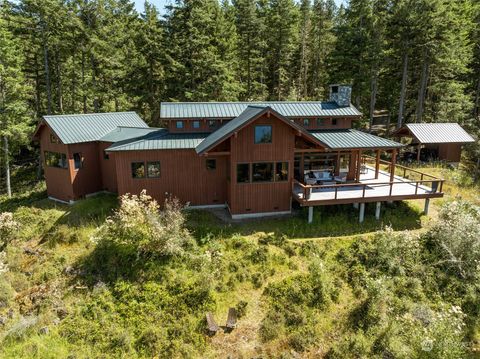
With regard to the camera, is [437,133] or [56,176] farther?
[437,133]

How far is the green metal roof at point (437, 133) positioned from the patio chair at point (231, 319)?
20.8 m

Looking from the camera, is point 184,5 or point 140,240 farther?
point 184,5

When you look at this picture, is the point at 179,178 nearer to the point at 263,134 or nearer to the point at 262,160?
the point at 262,160

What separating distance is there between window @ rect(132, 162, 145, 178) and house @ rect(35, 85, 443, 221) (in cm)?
5

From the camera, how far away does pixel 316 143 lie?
1559 cm

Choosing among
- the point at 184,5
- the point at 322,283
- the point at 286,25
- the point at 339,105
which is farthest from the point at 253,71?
the point at 322,283

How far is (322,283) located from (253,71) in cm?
3043

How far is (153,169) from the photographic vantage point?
16594 mm

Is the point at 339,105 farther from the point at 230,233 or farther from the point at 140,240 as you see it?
the point at 140,240

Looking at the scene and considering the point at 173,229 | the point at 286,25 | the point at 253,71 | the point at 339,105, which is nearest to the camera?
the point at 173,229

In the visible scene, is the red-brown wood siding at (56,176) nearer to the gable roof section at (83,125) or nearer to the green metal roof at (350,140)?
the gable roof section at (83,125)

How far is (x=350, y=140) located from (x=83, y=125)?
15.7 metres

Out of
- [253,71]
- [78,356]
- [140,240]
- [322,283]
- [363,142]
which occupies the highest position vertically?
[253,71]

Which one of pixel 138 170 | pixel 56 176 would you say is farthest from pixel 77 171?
pixel 138 170
